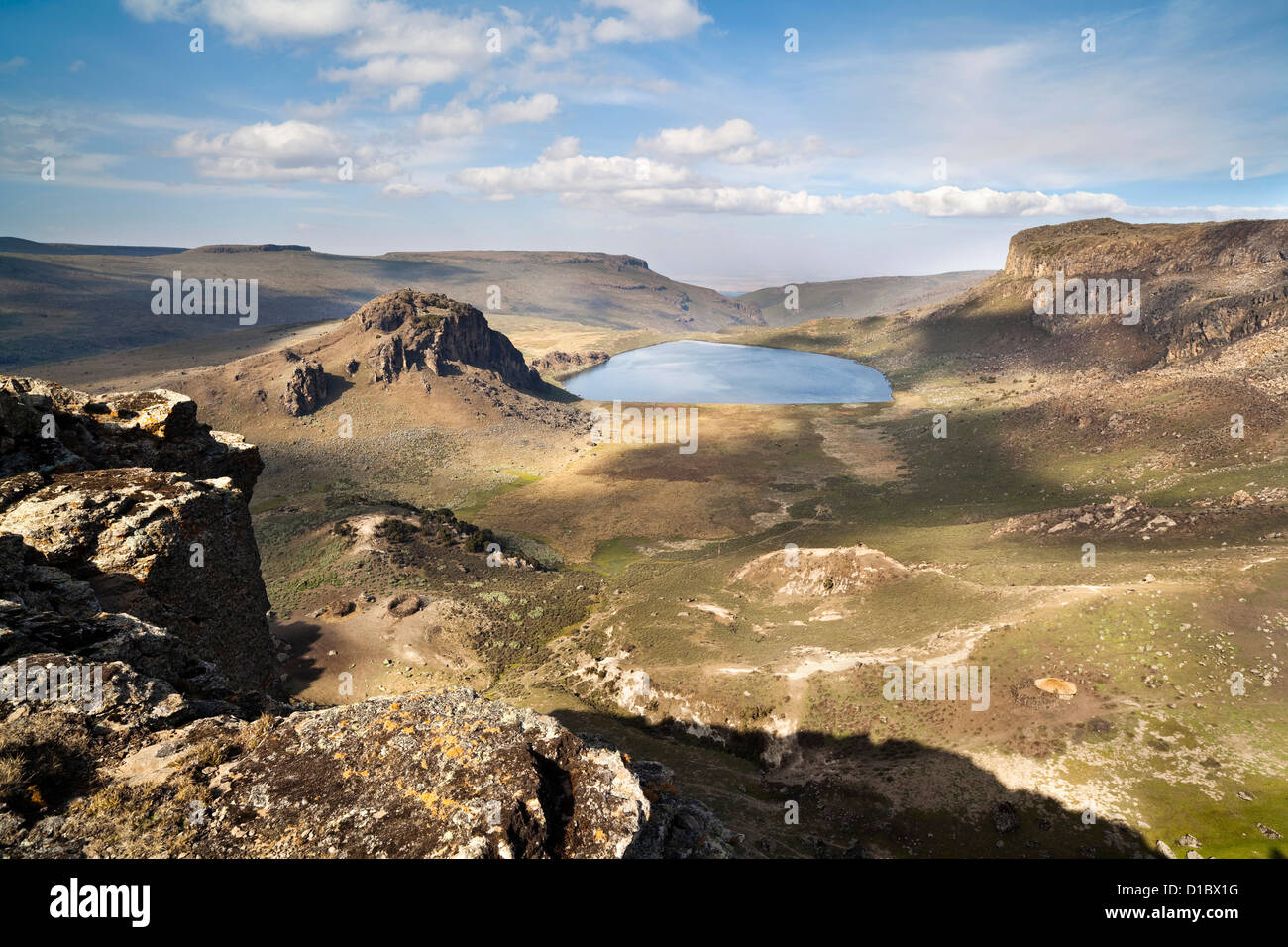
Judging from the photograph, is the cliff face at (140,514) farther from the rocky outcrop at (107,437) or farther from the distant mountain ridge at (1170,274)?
the distant mountain ridge at (1170,274)

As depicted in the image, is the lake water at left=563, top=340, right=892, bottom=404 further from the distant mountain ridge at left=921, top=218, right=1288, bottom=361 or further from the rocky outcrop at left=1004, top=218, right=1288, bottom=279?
the rocky outcrop at left=1004, top=218, right=1288, bottom=279

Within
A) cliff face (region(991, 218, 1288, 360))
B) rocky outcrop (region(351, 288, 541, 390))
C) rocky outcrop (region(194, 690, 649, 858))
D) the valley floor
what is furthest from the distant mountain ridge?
rocky outcrop (region(351, 288, 541, 390))

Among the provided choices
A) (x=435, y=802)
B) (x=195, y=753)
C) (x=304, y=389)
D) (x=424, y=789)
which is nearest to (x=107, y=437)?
(x=195, y=753)

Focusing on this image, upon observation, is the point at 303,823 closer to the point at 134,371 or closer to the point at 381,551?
the point at 381,551

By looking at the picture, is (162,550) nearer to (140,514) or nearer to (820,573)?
(140,514)

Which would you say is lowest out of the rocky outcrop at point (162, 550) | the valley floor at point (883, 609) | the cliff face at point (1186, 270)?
the valley floor at point (883, 609)

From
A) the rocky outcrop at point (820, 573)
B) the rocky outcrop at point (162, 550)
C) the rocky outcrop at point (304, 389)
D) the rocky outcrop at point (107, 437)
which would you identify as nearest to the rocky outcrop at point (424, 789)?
the rocky outcrop at point (162, 550)
